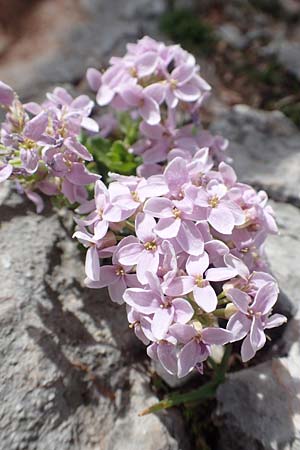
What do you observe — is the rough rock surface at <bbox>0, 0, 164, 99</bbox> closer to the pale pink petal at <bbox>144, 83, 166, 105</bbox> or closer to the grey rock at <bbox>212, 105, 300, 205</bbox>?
the grey rock at <bbox>212, 105, 300, 205</bbox>

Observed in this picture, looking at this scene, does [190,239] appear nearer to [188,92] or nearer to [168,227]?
[168,227]

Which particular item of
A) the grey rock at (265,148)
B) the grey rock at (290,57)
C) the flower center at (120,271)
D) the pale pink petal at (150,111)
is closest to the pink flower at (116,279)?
the flower center at (120,271)

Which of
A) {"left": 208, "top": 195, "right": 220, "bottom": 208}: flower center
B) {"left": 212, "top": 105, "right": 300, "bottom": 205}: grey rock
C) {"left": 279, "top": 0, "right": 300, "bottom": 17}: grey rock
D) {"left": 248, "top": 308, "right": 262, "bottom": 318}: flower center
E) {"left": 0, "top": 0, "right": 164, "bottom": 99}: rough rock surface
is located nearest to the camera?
{"left": 248, "top": 308, "right": 262, "bottom": 318}: flower center

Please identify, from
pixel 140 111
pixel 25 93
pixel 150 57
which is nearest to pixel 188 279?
pixel 140 111

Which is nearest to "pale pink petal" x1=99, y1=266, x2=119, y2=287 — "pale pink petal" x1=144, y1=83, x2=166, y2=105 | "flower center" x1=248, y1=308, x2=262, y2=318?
"flower center" x1=248, y1=308, x2=262, y2=318

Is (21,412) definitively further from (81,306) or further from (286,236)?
(286,236)
